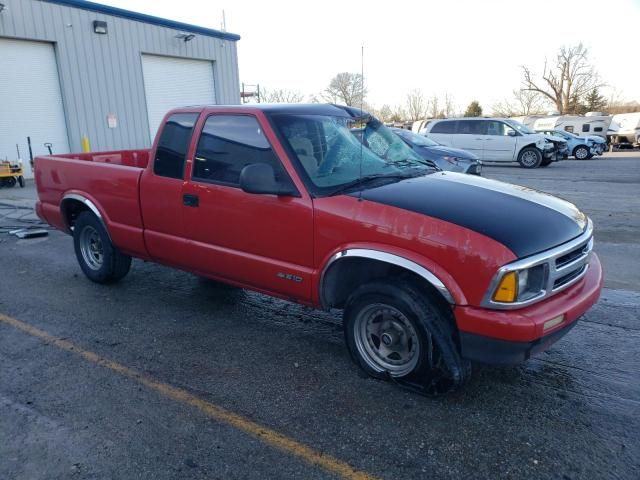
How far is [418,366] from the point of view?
3227 millimetres

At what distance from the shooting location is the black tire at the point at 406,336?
3086 mm

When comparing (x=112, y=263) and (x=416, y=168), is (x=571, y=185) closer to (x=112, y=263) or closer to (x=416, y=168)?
(x=416, y=168)

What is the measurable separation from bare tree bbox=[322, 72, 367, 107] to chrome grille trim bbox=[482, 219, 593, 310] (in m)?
1.87

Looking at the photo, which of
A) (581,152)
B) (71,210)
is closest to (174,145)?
(71,210)

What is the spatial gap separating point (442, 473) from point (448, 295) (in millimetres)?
962

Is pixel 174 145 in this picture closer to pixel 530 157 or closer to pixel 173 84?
pixel 173 84

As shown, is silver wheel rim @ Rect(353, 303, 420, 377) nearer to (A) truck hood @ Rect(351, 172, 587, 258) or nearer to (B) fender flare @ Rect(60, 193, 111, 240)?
(A) truck hood @ Rect(351, 172, 587, 258)

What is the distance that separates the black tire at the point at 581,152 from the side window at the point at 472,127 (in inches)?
320

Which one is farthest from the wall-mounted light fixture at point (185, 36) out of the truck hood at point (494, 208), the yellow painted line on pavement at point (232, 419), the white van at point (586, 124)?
the white van at point (586, 124)

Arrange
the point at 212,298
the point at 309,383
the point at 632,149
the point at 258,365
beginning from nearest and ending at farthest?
the point at 309,383
the point at 258,365
the point at 212,298
the point at 632,149

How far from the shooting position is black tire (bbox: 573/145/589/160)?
24.4 meters

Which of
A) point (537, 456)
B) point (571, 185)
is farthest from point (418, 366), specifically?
point (571, 185)

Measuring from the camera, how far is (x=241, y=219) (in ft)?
12.8

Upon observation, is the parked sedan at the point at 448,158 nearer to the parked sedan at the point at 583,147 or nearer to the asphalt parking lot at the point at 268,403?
the asphalt parking lot at the point at 268,403
